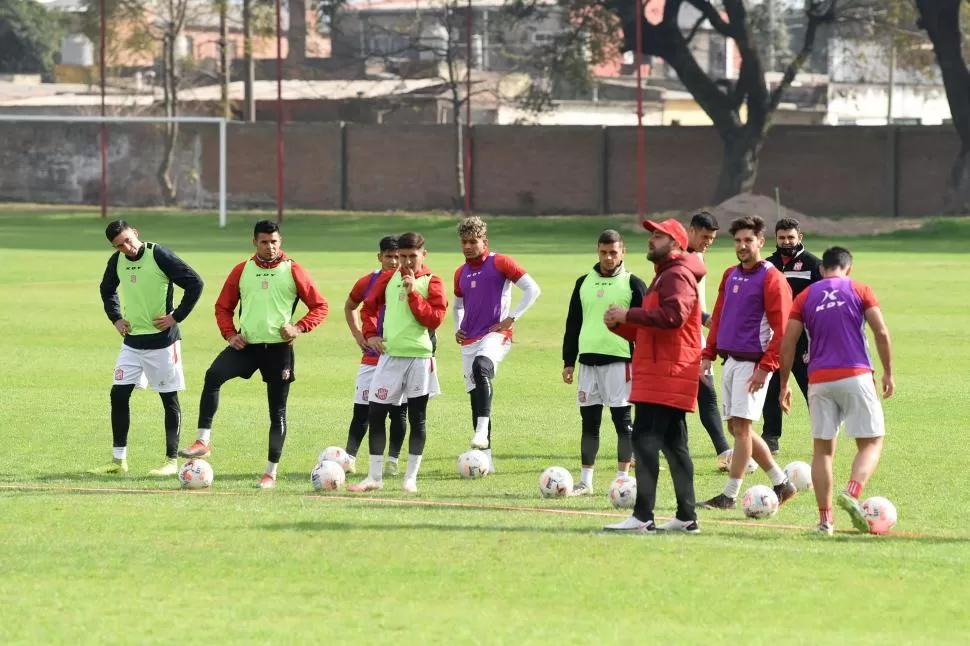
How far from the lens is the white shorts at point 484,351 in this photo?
14.2 m

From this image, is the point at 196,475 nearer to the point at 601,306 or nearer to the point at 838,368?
the point at 601,306

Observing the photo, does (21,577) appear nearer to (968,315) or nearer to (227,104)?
(968,315)

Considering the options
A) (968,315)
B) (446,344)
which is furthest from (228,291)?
(968,315)

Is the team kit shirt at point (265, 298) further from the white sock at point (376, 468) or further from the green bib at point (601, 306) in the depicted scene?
the green bib at point (601, 306)

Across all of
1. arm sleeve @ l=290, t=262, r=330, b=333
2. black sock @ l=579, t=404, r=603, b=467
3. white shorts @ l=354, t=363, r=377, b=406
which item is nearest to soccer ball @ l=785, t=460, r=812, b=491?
black sock @ l=579, t=404, r=603, b=467

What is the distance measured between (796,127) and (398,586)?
5197cm

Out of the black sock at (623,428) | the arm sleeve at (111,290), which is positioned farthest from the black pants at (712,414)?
the arm sleeve at (111,290)

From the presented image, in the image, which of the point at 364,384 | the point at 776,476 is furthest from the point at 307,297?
the point at 776,476

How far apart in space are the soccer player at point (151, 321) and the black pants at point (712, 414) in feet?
14.0

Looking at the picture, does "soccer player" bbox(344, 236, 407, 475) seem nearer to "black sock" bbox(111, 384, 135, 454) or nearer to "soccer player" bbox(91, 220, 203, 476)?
"soccer player" bbox(91, 220, 203, 476)

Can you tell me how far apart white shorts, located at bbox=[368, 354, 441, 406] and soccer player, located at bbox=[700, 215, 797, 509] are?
7.18 feet

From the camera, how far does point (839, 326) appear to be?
10.5m

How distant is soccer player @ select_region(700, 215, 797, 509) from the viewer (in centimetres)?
1155

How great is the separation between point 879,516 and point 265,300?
5.17 meters
